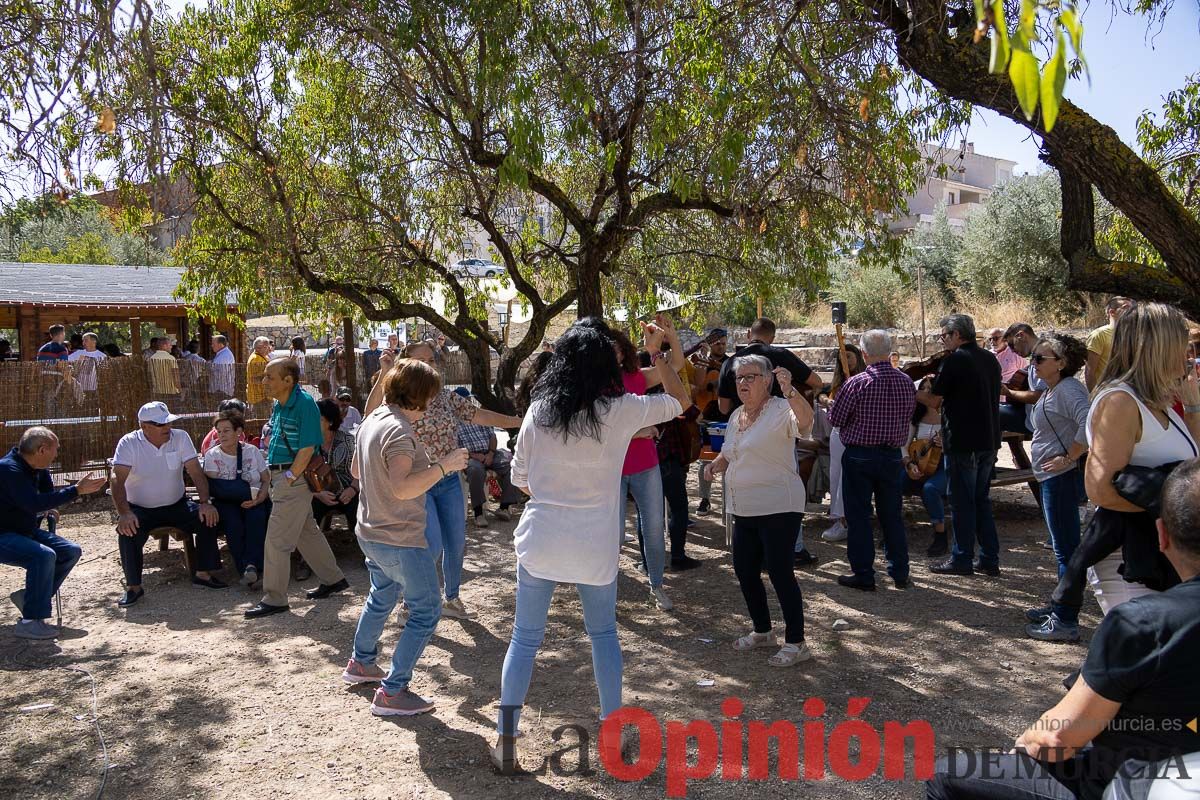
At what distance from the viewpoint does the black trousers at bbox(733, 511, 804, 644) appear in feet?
16.1

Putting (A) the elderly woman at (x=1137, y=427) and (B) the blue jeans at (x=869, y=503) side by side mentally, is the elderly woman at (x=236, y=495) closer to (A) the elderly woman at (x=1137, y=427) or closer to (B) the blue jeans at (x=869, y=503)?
(B) the blue jeans at (x=869, y=503)

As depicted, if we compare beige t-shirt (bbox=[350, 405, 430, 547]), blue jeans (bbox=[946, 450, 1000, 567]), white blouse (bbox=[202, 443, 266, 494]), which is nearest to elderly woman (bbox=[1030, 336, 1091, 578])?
blue jeans (bbox=[946, 450, 1000, 567])

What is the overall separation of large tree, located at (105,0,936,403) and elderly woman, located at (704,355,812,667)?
248 centimetres

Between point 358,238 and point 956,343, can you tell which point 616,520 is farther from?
point 358,238

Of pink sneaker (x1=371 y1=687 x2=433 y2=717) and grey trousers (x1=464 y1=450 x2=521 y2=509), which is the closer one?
pink sneaker (x1=371 y1=687 x2=433 y2=717)

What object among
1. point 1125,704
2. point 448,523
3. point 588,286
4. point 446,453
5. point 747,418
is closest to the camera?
point 1125,704

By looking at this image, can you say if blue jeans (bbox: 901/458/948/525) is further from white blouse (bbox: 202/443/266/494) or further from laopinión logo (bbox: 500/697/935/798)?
white blouse (bbox: 202/443/266/494)

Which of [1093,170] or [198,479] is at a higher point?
[1093,170]

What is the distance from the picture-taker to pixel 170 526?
6.98m

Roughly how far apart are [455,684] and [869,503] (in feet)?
10.5

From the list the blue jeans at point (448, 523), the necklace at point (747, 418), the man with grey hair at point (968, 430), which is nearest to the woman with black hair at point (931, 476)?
the man with grey hair at point (968, 430)

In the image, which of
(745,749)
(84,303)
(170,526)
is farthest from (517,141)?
(84,303)

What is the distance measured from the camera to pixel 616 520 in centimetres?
368

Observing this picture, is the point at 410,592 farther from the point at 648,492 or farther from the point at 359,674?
the point at 648,492
